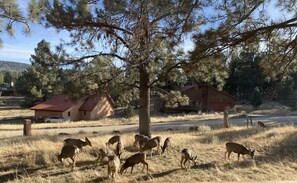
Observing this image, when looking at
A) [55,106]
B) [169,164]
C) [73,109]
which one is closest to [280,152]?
[169,164]

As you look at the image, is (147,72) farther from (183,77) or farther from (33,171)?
(33,171)

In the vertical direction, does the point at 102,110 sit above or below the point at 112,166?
above

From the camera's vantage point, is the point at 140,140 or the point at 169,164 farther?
the point at 140,140

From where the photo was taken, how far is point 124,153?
11758 millimetres

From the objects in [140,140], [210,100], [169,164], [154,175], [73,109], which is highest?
[210,100]

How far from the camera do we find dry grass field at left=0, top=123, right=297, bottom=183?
9141mm

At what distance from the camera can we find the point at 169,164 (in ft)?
34.3

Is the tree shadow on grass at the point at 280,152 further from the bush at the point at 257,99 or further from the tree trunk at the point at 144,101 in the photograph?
the bush at the point at 257,99

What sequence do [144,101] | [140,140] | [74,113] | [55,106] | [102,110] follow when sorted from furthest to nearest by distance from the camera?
1. [102,110]
2. [74,113]
3. [55,106]
4. [144,101]
5. [140,140]

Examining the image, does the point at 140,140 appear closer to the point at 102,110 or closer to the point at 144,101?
the point at 144,101

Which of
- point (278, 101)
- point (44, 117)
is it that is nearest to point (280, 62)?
point (44, 117)

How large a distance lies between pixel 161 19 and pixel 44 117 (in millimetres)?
40224

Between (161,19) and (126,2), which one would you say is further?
(161,19)

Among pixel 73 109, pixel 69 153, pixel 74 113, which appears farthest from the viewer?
pixel 74 113
